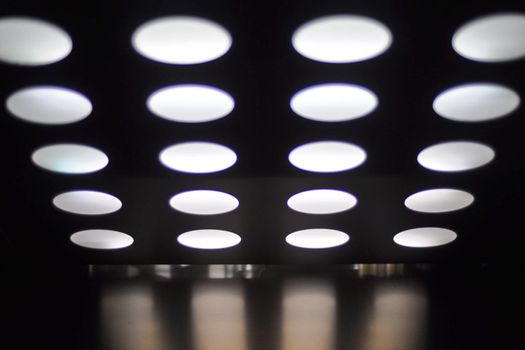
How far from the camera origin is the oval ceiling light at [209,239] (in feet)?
2.68

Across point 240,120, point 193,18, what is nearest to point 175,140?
point 240,120

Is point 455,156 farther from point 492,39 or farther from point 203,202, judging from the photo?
point 203,202

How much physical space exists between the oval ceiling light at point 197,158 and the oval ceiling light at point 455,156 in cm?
23

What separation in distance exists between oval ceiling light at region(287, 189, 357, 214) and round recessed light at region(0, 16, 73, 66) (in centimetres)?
35

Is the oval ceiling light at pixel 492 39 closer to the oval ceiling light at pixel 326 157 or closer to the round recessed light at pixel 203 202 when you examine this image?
the oval ceiling light at pixel 326 157

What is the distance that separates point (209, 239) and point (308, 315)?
8.0 inches

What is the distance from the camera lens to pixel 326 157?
2.23ft

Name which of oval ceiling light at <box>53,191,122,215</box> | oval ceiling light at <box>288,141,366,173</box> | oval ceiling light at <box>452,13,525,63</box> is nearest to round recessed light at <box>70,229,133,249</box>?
Answer: oval ceiling light at <box>53,191,122,215</box>

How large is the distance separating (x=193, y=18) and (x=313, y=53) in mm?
114

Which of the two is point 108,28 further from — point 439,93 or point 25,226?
point 25,226

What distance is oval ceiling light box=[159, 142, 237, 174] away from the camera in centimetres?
67

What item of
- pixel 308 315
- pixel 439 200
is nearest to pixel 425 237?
pixel 439 200

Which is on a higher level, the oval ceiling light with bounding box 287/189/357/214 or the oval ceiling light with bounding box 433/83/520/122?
the oval ceiling light with bounding box 433/83/520/122

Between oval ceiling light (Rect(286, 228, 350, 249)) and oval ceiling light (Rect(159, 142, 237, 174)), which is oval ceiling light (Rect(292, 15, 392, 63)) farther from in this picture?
oval ceiling light (Rect(286, 228, 350, 249))
